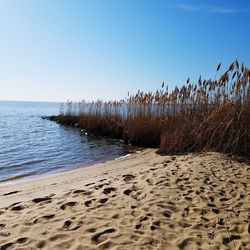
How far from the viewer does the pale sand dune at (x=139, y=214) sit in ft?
10.4

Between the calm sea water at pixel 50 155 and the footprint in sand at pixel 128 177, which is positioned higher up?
the footprint in sand at pixel 128 177

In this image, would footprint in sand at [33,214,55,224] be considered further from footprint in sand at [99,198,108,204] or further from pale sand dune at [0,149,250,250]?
footprint in sand at [99,198,108,204]

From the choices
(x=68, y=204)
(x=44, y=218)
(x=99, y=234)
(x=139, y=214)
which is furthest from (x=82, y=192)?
(x=99, y=234)

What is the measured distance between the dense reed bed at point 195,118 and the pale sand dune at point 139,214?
1986 mm

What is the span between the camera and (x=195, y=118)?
30.3 feet

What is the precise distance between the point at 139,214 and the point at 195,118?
586cm

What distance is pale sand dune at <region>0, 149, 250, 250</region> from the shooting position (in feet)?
10.4

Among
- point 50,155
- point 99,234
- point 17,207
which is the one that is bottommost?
point 50,155

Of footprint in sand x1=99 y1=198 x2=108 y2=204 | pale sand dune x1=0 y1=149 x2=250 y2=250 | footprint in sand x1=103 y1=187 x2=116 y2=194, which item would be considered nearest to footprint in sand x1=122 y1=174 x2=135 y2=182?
pale sand dune x1=0 y1=149 x2=250 y2=250

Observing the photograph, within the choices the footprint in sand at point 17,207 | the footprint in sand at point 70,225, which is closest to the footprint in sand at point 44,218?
the footprint in sand at point 70,225

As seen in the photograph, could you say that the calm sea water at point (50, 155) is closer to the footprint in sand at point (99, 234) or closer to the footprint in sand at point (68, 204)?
the footprint in sand at point (68, 204)

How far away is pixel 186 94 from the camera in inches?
408

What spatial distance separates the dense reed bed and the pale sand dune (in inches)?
78.2

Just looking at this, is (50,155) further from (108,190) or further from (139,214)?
(139,214)
